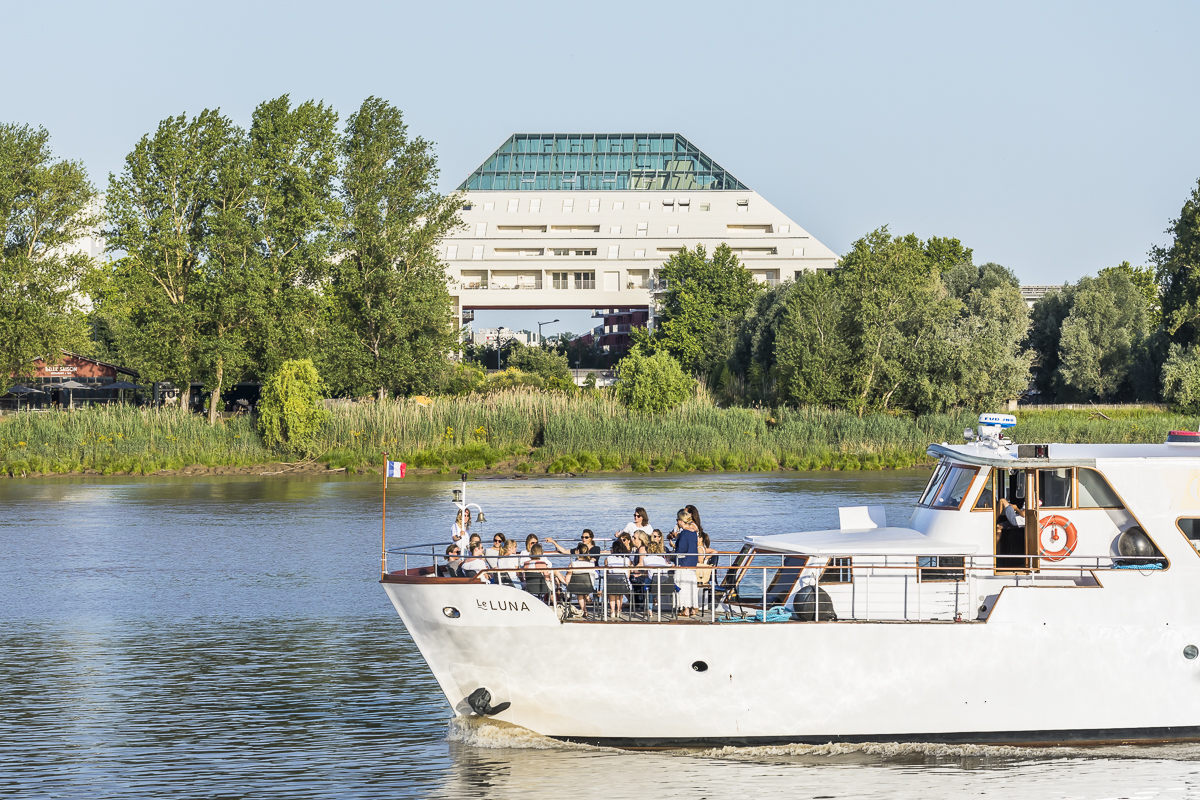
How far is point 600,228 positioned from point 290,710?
344ft

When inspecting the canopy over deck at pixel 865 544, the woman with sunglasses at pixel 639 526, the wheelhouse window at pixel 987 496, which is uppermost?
the wheelhouse window at pixel 987 496

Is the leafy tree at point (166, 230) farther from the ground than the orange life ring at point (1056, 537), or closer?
farther from the ground

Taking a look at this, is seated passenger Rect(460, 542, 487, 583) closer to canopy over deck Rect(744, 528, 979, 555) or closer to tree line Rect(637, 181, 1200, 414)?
canopy over deck Rect(744, 528, 979, 555)

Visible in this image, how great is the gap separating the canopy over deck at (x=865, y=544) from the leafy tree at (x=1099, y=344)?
60033mm

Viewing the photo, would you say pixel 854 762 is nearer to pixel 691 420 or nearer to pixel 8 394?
pixel 691 420

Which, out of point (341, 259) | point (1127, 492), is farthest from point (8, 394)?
point (1127, 492)

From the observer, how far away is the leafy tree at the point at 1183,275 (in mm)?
65688

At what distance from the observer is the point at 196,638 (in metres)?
22.5

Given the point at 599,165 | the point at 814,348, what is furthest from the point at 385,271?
the point at 599,165

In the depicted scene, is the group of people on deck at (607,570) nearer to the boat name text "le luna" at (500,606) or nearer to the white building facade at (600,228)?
the boat name text "le luna" at (500,606)

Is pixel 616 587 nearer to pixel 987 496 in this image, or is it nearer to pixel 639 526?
pixel 639 526

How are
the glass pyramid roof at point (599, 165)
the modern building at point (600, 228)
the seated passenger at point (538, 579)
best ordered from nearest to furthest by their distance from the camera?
1. the seated passenger at point (538, 579)
2. the modern building at point (600, 228)
3. the glass pyramid roof at point (599, 165)

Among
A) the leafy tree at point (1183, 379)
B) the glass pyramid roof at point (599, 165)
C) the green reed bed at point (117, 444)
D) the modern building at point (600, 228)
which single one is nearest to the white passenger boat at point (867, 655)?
the green reed bed at point (117, 444)

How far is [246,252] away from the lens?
200ft
